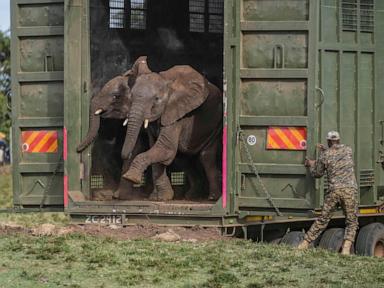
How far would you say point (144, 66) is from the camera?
43.2 feet

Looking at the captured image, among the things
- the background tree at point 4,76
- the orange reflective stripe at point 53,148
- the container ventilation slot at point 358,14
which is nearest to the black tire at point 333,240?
the container ventilation slot at point 358,14

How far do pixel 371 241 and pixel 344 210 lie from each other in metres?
0.68

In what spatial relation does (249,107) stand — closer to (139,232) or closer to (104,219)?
(139,232)

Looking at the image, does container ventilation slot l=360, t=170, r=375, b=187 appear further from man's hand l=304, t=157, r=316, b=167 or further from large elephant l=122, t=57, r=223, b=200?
large elephant l=122, t=57, r=223, b=200

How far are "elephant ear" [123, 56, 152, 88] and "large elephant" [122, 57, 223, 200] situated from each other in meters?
0.02

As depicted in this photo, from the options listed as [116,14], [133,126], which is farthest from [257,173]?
[116,14]

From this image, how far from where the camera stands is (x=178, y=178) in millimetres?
14625

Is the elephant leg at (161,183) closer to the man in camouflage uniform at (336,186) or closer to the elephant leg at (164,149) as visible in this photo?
the elephant leg at (164,149)

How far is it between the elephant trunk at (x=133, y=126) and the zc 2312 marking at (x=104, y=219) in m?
0.89

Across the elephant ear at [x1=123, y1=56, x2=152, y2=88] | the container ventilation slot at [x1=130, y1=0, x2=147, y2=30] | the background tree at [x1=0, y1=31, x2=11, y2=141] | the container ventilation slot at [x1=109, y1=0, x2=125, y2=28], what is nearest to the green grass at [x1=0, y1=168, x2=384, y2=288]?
the elephant ear at [x1=123, y1=56, x2=152, y2=88]

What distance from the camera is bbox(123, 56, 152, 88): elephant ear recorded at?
43.2ft

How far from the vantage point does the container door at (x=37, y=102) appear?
12711 millimetres

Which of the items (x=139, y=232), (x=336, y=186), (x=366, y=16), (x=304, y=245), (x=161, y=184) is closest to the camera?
(x=304, y=245)

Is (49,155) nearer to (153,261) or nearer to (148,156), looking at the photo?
(148,156)
